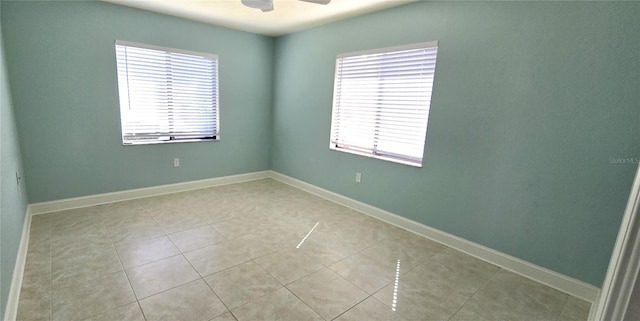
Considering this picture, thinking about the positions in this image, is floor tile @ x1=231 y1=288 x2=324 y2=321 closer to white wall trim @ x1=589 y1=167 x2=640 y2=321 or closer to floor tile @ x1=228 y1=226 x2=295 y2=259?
floor tile @ x1=228 y1=226 x2=295 y2=259

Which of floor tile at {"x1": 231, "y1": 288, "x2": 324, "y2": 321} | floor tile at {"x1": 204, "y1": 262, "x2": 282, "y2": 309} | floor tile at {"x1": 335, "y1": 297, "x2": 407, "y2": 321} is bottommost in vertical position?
floor tile at {"x1": 335, "y1": 297, "x2": 407, "y2": 321}

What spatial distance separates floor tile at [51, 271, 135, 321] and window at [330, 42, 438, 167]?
8.90ft

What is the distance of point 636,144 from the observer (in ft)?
6.28

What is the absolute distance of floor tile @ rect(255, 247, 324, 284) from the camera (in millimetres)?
2244

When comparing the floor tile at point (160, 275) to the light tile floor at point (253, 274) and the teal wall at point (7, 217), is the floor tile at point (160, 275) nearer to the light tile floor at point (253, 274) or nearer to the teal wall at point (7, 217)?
the light tile floor at point (253, 274)

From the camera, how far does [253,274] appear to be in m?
2.23

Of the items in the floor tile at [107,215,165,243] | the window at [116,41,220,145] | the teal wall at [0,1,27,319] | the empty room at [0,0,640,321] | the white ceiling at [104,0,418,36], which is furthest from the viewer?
the window at [116,41,220,145]

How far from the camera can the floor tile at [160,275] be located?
200cm

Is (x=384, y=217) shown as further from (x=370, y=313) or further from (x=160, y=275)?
(x=160, y=275)

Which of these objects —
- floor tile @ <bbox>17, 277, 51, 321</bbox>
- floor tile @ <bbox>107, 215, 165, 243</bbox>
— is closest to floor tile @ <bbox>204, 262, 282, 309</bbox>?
floor tile @ <bbox>17, 277, 51, 321</bbox>

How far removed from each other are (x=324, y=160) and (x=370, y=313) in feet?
8.12

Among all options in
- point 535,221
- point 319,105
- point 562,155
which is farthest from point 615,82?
point 319,105

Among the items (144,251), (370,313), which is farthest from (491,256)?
(144,251)

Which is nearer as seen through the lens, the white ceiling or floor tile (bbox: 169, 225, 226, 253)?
floor tile (bbox: 169, 225, 226, 253)
